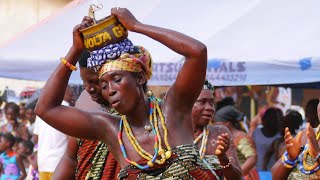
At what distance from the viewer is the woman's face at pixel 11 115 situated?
15609 mm

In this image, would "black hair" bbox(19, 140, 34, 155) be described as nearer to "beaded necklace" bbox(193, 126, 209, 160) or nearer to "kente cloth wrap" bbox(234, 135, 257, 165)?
"kente cloth wrap" bbox(234, 135, 257, 165)

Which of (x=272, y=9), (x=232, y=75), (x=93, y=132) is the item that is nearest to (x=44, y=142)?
(x=232, y=75)

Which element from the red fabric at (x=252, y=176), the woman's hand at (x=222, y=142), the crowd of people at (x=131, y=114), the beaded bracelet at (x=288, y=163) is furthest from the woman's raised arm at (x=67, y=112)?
the red fabric at (x=252, y=176)

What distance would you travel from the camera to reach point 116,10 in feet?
16.2

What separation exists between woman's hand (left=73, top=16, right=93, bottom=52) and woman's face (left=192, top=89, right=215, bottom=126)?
7.24ft

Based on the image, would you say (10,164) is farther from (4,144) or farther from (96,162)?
(96,162)

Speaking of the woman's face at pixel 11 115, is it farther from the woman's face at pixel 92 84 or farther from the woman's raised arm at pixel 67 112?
the woman's raised arm at pixel 67 112

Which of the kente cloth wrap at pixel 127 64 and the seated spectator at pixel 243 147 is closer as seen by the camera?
the kente cloth wrap at pixel 127 64

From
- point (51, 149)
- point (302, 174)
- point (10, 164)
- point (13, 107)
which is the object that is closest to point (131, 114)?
point (302, 174)

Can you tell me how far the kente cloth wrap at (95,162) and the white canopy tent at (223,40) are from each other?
4.04 m

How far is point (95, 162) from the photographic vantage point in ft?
19.5

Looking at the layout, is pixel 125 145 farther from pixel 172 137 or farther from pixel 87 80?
pixel 87 80

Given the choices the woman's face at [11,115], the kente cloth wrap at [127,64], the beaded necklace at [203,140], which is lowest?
the woman's face at [11,115]

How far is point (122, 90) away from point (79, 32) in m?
0.45
